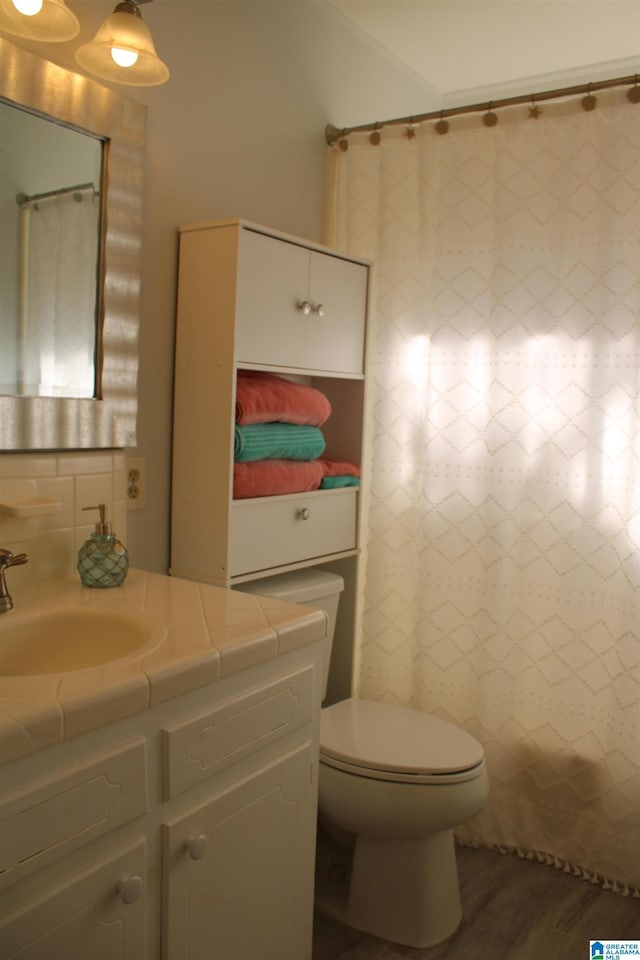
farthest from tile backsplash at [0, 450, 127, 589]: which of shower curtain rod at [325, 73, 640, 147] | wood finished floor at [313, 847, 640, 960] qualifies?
shower curtain rod at [325, 73, 640, 147]

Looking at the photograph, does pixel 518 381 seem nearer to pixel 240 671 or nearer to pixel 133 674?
pixel 240 671

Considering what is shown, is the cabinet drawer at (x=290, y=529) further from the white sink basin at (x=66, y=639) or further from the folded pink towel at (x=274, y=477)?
the white sink basin at (x=66, y=639)

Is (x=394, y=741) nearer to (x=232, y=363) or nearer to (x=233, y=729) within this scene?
(x=233, y=729)

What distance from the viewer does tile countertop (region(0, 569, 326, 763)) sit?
3.21 feet

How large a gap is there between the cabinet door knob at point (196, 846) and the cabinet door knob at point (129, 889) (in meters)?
0.10

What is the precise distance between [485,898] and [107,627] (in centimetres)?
130

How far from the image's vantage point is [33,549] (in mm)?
1558

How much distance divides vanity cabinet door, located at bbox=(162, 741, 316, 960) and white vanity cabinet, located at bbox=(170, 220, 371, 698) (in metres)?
0.57

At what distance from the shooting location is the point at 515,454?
2.18 m

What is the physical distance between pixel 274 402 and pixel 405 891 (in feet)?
3.97

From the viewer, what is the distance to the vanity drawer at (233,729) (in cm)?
116

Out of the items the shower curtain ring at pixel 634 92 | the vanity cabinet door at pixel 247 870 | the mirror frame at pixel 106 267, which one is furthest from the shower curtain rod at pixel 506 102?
the vanity cabinet door at pixel 247 870

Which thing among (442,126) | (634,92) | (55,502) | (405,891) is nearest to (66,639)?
(55,502)

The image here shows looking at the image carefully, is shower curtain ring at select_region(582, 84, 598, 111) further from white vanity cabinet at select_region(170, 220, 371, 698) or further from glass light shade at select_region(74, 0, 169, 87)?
glass light shade at select_region(74, 0, 169, 87)
